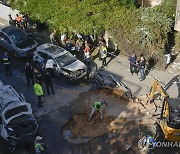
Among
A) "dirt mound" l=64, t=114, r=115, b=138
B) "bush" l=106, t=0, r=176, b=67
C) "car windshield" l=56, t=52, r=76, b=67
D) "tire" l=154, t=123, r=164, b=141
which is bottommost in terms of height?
"dirt mound" l=64, t=114, r=115, b=138

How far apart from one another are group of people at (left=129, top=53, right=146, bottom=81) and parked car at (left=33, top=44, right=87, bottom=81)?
2.84 m

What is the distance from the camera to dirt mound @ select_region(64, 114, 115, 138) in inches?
712

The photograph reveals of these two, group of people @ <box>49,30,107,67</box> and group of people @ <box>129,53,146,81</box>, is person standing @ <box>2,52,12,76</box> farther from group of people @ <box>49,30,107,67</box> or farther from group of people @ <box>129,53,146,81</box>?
group of people @ <box>129,53,146,81</box>

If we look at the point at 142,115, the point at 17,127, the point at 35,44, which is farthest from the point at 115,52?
the point at 17,127

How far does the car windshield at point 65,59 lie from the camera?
2231 centimetres

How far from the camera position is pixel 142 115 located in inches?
758

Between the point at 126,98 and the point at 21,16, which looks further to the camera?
the point at 21,16

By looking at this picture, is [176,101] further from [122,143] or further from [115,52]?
[115,52]

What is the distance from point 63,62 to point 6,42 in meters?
5.36

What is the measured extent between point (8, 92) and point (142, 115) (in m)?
7.03

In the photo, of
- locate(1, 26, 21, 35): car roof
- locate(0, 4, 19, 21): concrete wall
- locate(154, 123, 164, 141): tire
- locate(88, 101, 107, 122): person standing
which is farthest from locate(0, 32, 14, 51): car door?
locate(154, 123, 164, 141): tire

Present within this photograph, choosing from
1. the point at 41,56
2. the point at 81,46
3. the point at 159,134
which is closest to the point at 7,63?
the point at 41,56

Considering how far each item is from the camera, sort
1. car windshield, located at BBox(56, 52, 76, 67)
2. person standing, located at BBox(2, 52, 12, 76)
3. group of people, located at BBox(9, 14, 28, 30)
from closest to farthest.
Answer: car windshield, located at BBox(56, 52, 76, 67), person standing, located at BBox(2, 52, 12, 76), group of people, located at BBox(9, 14, 28, 30)

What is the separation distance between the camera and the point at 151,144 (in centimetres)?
1606
